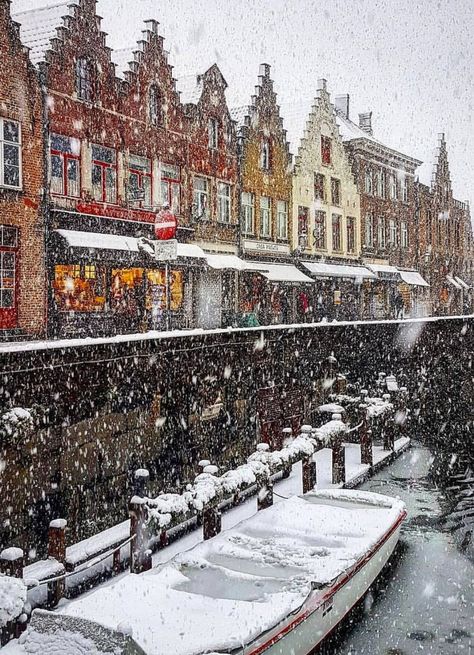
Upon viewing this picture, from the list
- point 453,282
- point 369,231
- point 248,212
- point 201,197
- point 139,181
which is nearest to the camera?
point 139,181

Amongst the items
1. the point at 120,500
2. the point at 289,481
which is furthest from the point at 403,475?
the point at 120,500

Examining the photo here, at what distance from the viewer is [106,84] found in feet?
71.9

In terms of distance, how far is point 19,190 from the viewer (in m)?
19.1

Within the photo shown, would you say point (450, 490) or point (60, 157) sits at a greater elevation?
point (60, 157)

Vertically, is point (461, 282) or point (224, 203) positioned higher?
point (224, 203)

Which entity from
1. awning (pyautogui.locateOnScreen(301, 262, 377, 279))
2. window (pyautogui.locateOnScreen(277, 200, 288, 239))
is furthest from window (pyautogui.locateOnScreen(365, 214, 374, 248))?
window (pyautogui.locateOnScreen(277, 200, 288, 239))

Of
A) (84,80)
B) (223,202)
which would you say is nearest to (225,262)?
(223,202)

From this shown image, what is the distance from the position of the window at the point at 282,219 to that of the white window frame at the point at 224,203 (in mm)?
3909

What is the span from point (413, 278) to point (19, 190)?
29.8m

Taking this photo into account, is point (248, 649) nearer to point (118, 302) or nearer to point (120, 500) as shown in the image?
point (120, 500)

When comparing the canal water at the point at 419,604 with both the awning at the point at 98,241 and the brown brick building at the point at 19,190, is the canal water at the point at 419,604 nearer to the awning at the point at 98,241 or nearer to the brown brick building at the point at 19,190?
the awning at the point at 98,241

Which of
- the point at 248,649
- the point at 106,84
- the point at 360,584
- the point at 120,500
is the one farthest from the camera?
the point at 106,84

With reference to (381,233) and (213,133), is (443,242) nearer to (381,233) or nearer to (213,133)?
(381,233)

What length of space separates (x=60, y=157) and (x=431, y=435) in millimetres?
14551
